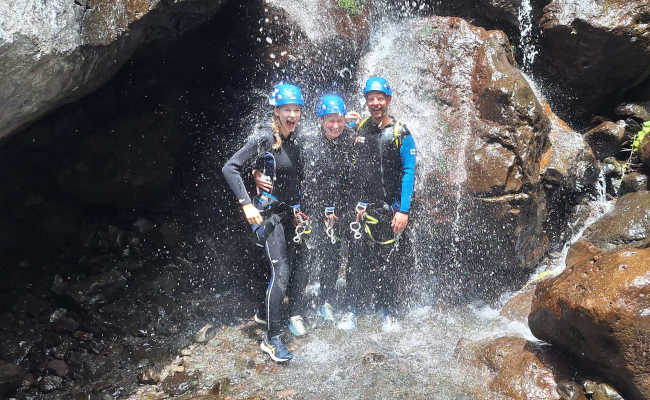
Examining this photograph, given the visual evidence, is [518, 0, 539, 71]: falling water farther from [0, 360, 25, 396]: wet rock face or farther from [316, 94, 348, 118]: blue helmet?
[0, 360, 25, 396]: wet rock face

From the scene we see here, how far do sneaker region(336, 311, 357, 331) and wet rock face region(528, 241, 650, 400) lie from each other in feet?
8.92

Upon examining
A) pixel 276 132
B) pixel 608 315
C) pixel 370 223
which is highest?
pixel 276 132

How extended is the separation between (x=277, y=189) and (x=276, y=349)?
2.06 meters

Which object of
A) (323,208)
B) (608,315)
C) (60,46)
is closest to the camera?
(608,315)

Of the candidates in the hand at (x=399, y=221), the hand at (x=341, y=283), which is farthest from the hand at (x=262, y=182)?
the hand at (x=341, y=283)

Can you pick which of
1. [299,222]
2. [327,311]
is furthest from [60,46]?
[327,311]

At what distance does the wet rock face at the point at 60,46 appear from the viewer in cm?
402

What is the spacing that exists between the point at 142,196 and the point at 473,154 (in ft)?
18.7

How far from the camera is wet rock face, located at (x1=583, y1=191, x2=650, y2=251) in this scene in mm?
6641

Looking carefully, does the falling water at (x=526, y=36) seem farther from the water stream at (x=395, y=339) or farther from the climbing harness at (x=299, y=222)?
the climbing harness at (x=299, y=222)

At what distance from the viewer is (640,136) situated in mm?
8039

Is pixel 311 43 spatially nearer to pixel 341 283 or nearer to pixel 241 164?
pixel 241 164

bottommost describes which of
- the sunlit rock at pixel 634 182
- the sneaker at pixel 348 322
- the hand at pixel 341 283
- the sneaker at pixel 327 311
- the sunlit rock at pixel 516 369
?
the sunlit rock at pixel 516 369

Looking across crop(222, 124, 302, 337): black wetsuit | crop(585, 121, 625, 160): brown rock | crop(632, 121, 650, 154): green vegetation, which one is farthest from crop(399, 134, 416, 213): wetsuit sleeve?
crop(632, 121, 650, 154): green vegetation
